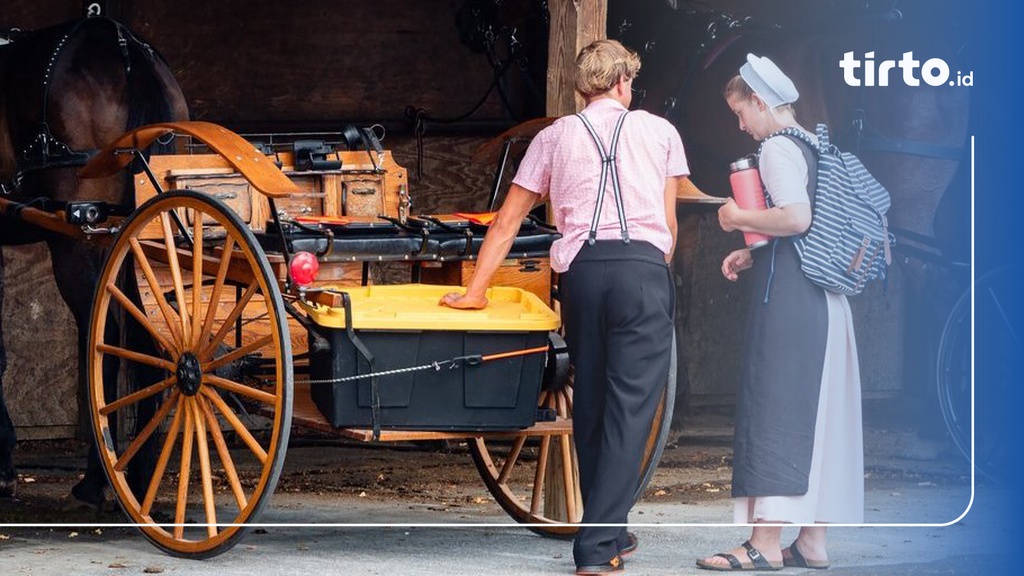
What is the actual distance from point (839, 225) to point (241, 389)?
81.6 inches

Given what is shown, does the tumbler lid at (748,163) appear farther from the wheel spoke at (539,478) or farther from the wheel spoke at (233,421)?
the wheel spoke at (233,421)

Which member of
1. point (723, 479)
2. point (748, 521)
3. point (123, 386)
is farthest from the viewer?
point (123, 386)

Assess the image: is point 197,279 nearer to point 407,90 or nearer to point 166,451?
point 166,451

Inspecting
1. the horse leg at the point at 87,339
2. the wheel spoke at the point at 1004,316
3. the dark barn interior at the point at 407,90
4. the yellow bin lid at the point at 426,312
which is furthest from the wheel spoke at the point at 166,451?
the dark barn interior at the point at 407,90

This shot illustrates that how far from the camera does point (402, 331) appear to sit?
21.6 feet

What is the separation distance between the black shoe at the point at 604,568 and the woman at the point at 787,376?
16.3 inches

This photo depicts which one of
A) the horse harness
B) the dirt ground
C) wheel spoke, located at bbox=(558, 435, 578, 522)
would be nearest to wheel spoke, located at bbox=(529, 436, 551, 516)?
wheel spoke, located at bbox=(558, 435, 578, 522)

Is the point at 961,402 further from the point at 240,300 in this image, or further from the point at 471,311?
the point at 240,300

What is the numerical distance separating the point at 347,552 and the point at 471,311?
3.74 ft

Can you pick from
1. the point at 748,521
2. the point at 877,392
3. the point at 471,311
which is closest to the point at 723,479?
the point at 877,392

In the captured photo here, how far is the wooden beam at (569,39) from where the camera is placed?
24.8 feet

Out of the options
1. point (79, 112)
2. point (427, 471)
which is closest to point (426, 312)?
point (79, 112)

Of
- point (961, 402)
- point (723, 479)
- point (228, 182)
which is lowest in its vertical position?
point (723, 479)

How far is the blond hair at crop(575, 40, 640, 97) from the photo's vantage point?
6.52 m
